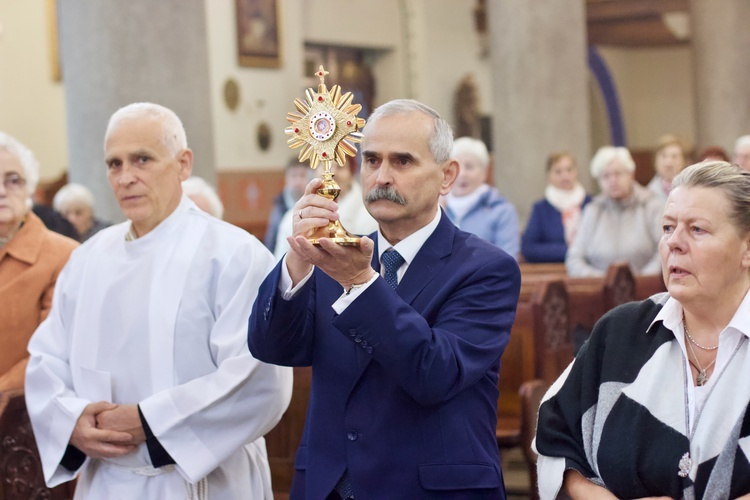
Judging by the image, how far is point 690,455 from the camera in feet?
8.53

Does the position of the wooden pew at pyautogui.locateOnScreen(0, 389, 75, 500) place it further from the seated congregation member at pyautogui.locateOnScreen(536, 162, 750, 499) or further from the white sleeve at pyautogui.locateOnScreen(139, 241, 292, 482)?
the seated congregation member at pyautogui.locateOnScreen(536, 162, 750, 499)

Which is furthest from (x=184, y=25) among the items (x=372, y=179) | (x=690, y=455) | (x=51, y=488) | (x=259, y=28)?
(x=259, y=28)

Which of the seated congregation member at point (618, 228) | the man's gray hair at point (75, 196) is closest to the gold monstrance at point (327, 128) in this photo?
the seated congregation member at point (618, 228)

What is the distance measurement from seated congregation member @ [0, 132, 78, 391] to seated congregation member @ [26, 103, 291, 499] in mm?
305

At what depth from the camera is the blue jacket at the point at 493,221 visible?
23.0 ft

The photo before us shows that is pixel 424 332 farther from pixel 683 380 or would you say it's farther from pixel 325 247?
pixel 683 380

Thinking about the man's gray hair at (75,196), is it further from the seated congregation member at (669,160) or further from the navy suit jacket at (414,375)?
the navy suit jacket at (414,375)

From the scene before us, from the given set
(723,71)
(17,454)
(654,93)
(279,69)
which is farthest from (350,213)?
(654,93)

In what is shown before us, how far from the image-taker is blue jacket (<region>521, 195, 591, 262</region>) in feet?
29.0

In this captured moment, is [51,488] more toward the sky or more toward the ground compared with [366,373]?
more toward the ground

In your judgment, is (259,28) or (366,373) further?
(259,28)

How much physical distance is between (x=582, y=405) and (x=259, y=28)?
13.8m

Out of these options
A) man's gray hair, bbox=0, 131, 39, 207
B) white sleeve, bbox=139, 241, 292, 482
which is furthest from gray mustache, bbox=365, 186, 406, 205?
man's gray hair, bbox=0, 131, 39, 207

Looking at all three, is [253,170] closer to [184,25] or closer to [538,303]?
[184,25]
